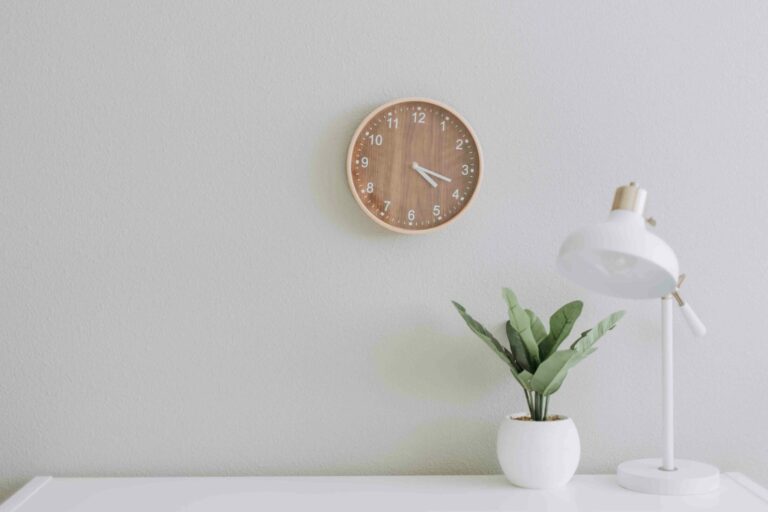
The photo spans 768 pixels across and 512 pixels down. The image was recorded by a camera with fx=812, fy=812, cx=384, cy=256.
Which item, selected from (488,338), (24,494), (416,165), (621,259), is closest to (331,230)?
(416,165)

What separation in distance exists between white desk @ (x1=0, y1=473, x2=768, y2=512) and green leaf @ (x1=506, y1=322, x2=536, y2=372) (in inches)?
8.7

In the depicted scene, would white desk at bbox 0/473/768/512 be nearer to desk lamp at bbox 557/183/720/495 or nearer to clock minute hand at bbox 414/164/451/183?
desk lamp at bbox 557/183/720/495

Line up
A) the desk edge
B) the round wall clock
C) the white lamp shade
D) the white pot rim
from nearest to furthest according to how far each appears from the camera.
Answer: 1. the white lamp shade
2. the desk edge
3. the white pot rim
4. the round wall clock

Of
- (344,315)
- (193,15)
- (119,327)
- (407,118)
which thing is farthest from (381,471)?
(193,15)

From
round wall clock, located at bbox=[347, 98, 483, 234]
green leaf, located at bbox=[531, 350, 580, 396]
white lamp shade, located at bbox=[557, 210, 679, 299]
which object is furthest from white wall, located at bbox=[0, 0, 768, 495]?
white lamp shade, located at bbox=[557, 210, 679, 299]

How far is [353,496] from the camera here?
1435 mm

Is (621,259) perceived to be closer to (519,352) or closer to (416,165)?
(519,352)

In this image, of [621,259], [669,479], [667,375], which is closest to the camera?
[621,259]

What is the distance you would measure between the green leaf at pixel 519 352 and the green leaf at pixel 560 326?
29 millimetres

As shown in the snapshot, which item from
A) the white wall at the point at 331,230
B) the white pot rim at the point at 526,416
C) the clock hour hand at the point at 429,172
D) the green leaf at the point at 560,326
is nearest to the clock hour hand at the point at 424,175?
the clock hour hand at the point at 429,172

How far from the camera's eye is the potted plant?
1432 mm

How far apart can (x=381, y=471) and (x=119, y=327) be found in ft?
1.93

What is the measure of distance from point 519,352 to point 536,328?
0.18 ft

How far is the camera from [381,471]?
63.2 inches
